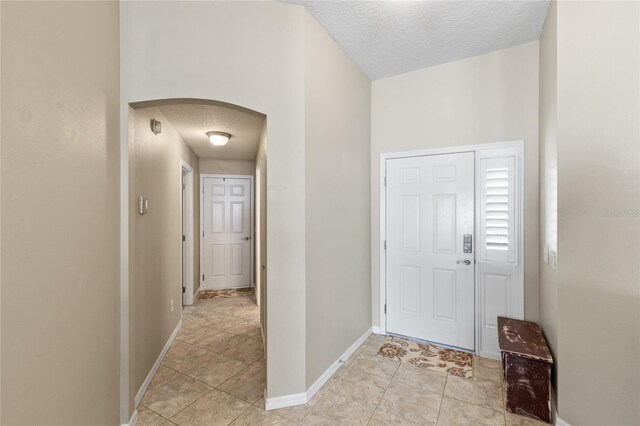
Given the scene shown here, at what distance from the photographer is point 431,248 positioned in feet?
10.1

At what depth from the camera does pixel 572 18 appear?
5.96 ft

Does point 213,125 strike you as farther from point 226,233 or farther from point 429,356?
point 429,356

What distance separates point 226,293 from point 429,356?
3.61 meters

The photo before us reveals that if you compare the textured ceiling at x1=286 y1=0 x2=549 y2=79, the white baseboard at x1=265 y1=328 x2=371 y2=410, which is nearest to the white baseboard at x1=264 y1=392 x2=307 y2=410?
the white baseboard at x1=265 y1=328 x2=371 y2=410

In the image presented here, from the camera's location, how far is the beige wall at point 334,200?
2.24 m

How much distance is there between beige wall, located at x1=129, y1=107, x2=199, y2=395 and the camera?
2.06m

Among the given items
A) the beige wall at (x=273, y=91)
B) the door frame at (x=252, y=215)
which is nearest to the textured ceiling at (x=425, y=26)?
the beige wall at (x=273, y=91)

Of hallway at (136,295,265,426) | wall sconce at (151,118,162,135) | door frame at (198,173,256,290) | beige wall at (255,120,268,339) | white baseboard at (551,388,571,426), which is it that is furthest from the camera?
door frame at (198,173,256,290)

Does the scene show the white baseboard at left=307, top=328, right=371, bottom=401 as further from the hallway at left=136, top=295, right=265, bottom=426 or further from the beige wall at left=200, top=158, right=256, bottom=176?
the beige wall at left=200, top=158, right=256, bottom=176

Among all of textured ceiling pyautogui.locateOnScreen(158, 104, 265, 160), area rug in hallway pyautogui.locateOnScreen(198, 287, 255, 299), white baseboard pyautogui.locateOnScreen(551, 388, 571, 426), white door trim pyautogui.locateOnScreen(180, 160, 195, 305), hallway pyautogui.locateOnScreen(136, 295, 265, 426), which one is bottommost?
area rug in hallway pyautogui.locateOnScreen(198, 287, 255, 299)

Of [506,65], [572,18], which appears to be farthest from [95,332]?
[506,65]

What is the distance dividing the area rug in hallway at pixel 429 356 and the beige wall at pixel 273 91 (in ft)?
3.79

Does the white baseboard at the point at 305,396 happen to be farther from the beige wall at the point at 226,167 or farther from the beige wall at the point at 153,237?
the beige wall at the point at 226,167

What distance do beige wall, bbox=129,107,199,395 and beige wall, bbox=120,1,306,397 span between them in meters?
0.61
